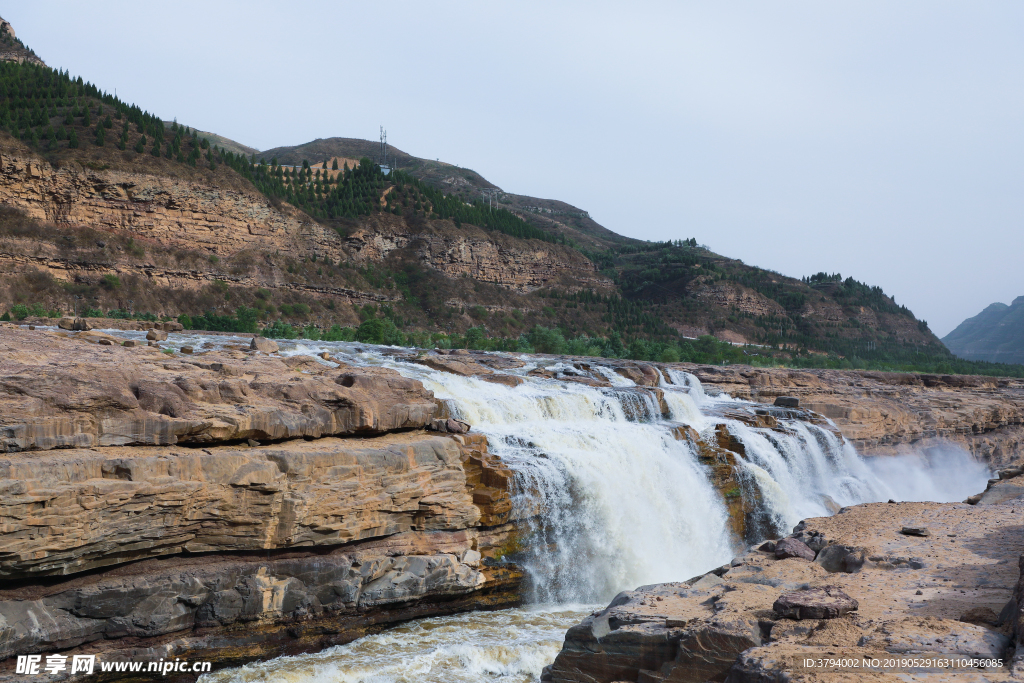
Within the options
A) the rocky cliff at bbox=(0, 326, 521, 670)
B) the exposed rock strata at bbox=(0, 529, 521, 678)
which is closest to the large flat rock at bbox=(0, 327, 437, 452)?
the rocky cliff at bbox=(0, 326, 521, 670)

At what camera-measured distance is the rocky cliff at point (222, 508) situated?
7.61 metres

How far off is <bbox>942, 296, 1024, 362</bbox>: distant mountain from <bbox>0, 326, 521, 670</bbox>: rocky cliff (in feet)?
481

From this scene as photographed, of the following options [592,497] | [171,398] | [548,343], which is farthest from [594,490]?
[548,343]

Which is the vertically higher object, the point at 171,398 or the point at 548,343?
the point at 548,343

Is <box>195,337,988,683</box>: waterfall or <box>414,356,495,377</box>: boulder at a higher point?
<box>414,356,495,377</box>: boulder

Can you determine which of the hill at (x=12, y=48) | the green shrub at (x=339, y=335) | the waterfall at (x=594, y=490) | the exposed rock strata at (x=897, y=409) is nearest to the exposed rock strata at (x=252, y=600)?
the waterfall at (x=594, y=490)

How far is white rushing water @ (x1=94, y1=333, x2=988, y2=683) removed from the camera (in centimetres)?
869

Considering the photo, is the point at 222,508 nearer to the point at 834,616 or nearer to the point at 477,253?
the point at 834,616

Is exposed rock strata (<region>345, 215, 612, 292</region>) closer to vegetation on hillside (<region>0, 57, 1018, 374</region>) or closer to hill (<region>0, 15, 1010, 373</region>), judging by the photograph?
hill (<region>0, 15, 1010, 373</region>)

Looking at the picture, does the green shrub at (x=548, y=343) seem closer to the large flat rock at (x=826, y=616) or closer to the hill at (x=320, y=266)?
the hill at (x=320, y=266)

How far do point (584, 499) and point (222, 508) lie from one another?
6224 mm

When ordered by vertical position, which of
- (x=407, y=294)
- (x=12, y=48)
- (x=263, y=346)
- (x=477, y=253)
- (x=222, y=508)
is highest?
(x=12, y=48)

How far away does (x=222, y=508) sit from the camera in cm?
864

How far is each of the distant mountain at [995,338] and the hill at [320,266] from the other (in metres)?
87.5
